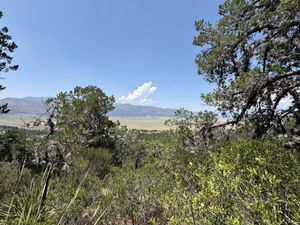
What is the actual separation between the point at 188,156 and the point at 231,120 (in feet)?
6.69

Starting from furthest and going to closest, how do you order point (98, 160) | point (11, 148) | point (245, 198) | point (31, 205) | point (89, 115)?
point (11, 148), point (89, 115), point (98, 160), point (245, 198), point (31, 205)

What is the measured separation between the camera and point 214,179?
474 cm

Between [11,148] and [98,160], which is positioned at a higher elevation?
[98,160]

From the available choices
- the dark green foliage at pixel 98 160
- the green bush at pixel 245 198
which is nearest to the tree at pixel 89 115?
the dark green foliage at pixel 98 160

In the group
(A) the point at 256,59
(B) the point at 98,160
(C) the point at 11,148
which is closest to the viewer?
(A) the point at 256,59

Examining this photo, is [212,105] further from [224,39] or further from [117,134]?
[117,134]

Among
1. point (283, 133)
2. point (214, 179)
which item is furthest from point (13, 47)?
point (214, 179)

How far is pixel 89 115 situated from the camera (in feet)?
106

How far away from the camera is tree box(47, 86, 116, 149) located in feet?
96.1

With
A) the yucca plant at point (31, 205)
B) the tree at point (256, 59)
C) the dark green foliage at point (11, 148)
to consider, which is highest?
the tree at point (256, 59)

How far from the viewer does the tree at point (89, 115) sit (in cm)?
2928

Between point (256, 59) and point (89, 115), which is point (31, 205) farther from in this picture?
point (89, 115)

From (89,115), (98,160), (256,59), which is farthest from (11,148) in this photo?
(256,59)

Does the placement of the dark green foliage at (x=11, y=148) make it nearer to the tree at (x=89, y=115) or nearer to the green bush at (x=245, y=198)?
the tree at (x=89, y=115)
